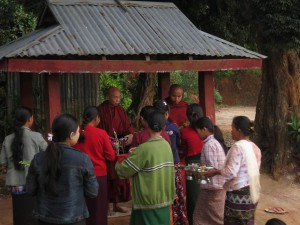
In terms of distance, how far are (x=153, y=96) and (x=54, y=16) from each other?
24.9ft

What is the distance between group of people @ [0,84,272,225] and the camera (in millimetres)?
3357

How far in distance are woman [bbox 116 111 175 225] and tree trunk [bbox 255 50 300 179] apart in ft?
17.2

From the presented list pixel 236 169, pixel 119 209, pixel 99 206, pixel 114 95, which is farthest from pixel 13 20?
pixel 236 169

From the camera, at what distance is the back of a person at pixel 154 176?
4.04 metres

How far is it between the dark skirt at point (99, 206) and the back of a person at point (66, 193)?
1604mm

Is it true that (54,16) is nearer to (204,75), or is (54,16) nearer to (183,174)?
(204,75)

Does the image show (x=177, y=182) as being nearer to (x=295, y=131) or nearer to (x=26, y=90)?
(x=26, y=90)

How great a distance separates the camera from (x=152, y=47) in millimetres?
5480

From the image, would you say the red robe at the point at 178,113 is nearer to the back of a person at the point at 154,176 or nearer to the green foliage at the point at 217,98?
the back of a person at the point at 154,176

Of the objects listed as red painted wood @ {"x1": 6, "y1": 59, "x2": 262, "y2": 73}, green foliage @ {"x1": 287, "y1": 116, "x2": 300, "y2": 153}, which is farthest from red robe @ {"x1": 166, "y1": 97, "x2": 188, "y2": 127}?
green foliage @ {"x1": 287, "y1": 116, "x2": 300, "y2": 153}

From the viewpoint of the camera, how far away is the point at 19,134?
4.74 meters

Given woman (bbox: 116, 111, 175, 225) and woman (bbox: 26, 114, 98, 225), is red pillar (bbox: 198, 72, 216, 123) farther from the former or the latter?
woman (bbox: 26, 114, 98, 225)

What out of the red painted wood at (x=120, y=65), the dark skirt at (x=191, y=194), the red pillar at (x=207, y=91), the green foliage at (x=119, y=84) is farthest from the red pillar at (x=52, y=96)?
the green foliage at (x=119, y=84)

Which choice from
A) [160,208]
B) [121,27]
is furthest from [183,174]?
[121,27]
